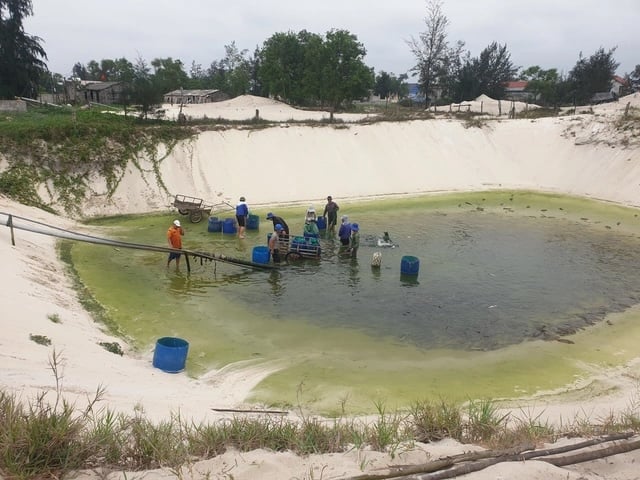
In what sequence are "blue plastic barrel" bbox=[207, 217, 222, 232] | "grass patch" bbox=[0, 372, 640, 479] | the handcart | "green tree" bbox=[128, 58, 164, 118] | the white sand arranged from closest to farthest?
1. "grass patch" bbox=[0, 372, 640, 479]
2. the white sand
3. the handcart
4. "blue plastic barrel" bbox=[207, 217, 222, 232]
5. "green tree" bbox=[128, 58, 164, 118]

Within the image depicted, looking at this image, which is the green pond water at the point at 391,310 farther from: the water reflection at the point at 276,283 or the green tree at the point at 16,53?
the green tree at the point at 16,53

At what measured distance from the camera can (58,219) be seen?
59.1ft

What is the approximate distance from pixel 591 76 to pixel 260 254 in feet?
167

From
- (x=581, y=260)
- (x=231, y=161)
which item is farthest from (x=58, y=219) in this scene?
(x=581, y=260)

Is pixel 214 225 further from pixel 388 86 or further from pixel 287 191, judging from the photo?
pixel 388 86

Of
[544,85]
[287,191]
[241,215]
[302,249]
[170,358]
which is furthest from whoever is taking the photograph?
[544,85]

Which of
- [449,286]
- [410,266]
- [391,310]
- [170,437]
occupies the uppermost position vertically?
[170,437]

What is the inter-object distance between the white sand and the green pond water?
0.81m

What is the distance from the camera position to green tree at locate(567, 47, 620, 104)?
49.5 m

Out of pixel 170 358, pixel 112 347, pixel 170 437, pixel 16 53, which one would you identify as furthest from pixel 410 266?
pixel 16 53

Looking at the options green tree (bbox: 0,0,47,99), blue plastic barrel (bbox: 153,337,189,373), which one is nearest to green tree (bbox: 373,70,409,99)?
green tree (bbox: 0,0,47,99)

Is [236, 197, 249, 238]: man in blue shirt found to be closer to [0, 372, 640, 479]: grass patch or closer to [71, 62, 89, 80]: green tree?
[0, 372, 640, 479]: grass patch

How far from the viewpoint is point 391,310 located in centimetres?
1115

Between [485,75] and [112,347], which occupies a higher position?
[485,75]
